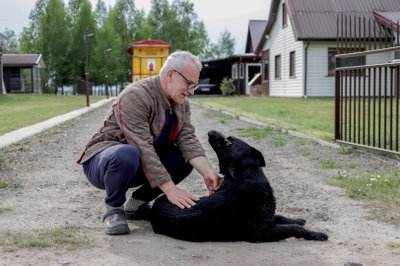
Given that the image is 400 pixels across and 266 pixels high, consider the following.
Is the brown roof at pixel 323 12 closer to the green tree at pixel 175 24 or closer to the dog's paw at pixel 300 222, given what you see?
the dog's paw at pixel 300 222

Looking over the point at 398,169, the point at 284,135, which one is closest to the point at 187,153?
the point at 398,169

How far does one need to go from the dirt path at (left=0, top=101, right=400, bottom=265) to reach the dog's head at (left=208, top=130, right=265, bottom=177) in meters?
0.50

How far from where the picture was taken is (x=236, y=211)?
3592 mm

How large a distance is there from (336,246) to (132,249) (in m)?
1.27

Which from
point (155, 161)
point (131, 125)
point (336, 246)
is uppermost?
point (131, 125)

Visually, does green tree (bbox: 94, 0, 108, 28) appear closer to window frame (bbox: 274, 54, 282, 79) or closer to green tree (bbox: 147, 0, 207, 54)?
green tree (bbox: 147, 0, 207, 54)

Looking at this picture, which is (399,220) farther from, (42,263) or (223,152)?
(42,263)

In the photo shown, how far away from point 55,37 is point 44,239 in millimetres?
55927

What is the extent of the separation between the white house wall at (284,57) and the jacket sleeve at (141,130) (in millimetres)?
24768

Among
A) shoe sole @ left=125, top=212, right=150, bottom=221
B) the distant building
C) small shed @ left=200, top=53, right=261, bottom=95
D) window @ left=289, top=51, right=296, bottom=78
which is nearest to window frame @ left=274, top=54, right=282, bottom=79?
the distant building

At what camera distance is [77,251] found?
3.46 meters

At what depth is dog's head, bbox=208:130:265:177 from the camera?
11.9 ft

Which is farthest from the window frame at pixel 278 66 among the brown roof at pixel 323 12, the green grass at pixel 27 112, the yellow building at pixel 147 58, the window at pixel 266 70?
the green grass at pixel 27 112

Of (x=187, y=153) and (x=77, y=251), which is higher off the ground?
(x=187, y=153)
